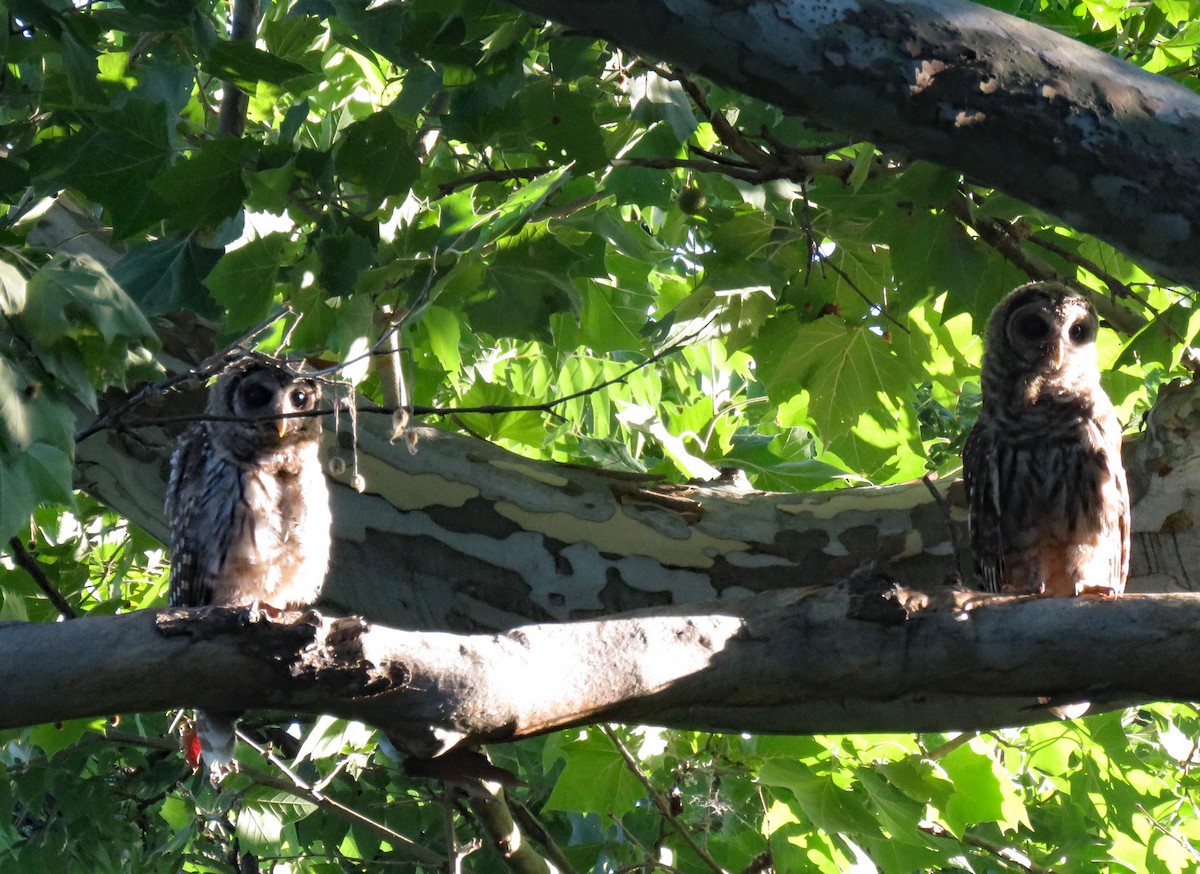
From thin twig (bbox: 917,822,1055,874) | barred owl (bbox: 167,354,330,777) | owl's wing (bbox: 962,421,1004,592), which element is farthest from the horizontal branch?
thin twig (bbox: 917,822,1055,874)

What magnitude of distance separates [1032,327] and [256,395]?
2.58m

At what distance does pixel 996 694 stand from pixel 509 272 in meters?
1.81

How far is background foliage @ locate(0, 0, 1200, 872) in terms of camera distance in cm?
294

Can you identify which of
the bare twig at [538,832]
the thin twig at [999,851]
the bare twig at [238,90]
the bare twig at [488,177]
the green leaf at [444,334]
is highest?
the bare twig at [238,90]

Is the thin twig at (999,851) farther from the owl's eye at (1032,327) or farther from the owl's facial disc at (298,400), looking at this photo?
the owl's facial disc at (298,400)

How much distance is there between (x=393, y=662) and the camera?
1.89 metres

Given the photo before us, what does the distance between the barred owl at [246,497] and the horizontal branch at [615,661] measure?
169cm

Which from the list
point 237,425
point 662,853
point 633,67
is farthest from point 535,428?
point 662,853

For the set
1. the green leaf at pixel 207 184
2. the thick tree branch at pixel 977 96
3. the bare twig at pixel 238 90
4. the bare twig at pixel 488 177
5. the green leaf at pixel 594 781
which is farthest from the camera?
the green leaf at pixel 594 781

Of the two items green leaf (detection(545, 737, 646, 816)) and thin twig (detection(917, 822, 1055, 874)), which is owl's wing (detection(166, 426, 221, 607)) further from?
thin twig (detection(917, 822, 1055, 874))

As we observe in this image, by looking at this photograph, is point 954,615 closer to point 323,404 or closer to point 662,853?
point 323,404

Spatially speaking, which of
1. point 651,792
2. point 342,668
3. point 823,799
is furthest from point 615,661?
point 651,792

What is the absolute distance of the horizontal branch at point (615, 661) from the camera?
1.86m

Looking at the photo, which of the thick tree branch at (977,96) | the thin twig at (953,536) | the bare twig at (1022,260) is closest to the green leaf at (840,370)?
the bare twig at (1022,260)
